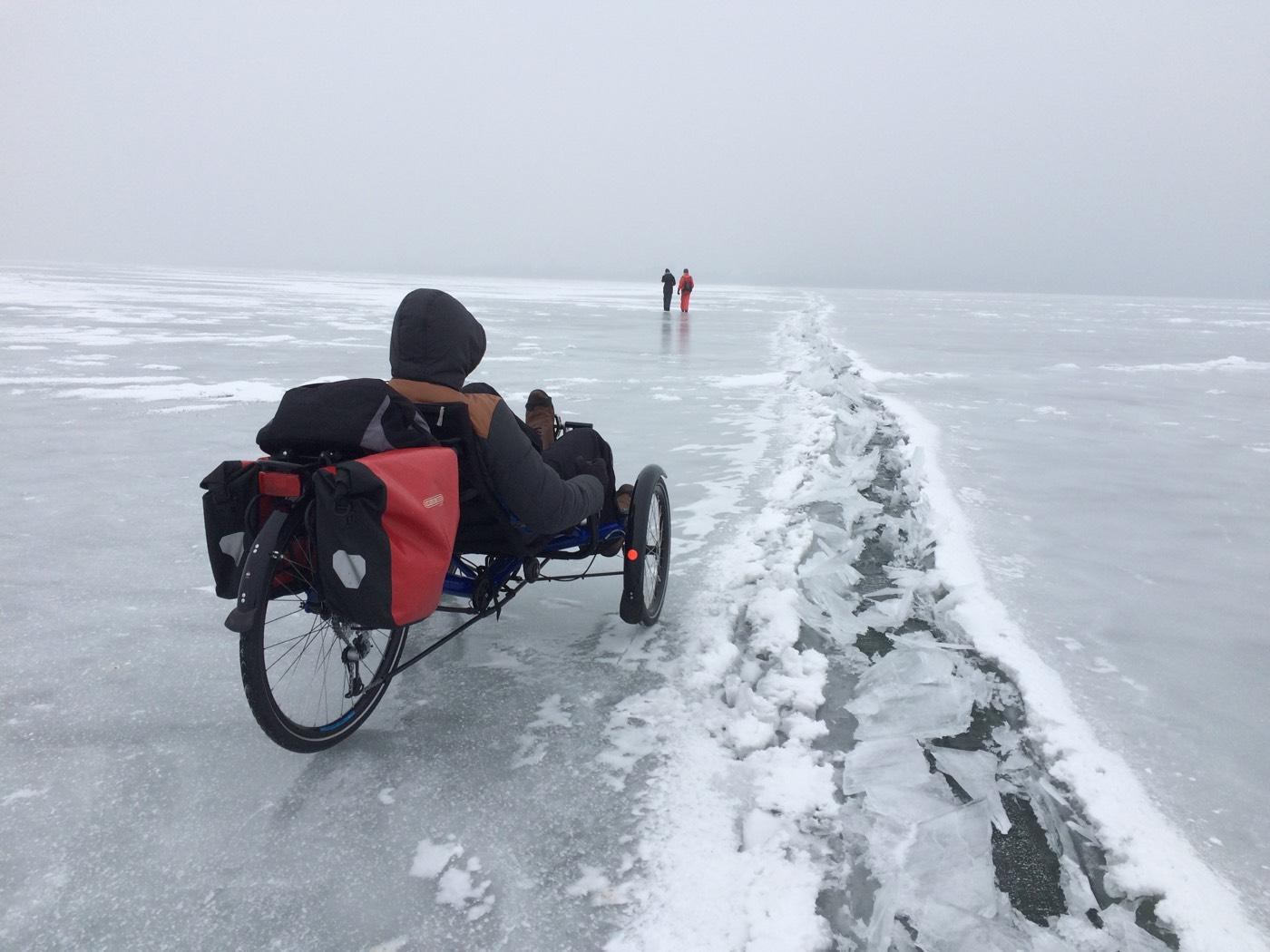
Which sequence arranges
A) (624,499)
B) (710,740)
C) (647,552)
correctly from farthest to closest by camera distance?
(624,499) < (647,552) < (710,740)

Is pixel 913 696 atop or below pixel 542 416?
below

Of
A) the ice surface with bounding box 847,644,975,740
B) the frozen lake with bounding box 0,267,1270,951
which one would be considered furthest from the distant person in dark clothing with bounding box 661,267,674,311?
the ice surface with bounding box 847,644,975,740

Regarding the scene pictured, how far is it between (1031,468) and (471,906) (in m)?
5.92

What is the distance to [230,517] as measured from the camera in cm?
234

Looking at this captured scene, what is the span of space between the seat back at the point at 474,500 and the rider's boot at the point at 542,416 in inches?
27.1

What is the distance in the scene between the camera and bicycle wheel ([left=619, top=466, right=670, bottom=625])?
3275mm

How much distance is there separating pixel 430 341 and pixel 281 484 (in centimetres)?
64

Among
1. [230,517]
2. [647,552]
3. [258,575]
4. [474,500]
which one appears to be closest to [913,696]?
[647,552]

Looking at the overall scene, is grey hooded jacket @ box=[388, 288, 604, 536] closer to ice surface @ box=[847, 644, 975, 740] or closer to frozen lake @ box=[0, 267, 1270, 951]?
frozen lake @ box=[0, 267, 1270, 951]

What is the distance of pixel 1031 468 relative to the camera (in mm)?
6578

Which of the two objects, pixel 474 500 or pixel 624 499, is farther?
pixel 624 499

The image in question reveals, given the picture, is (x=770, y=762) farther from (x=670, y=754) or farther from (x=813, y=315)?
(x=813, y=315)

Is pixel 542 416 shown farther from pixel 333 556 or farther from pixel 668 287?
pixel 668 287

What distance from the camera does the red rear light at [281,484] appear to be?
228cm
